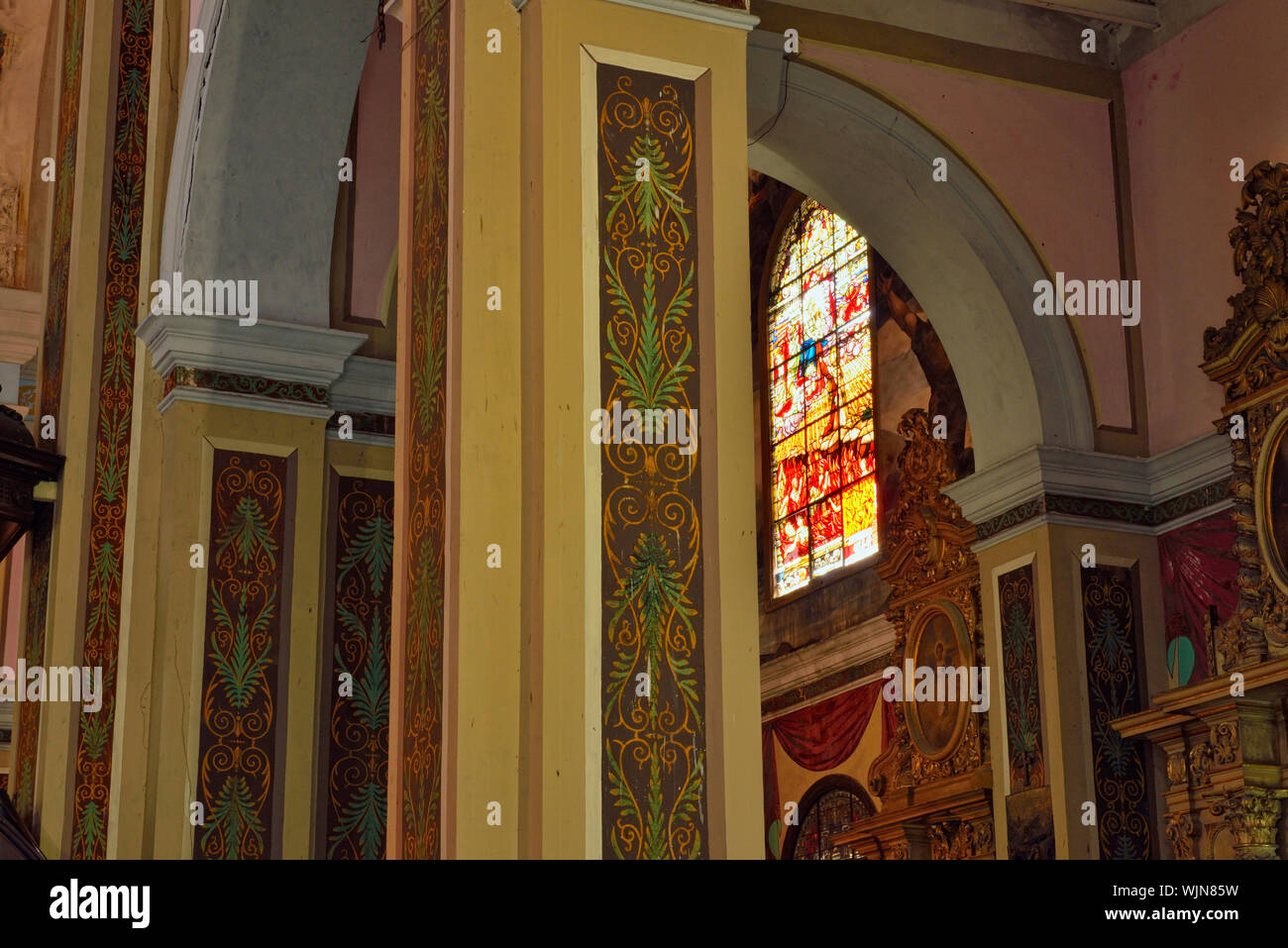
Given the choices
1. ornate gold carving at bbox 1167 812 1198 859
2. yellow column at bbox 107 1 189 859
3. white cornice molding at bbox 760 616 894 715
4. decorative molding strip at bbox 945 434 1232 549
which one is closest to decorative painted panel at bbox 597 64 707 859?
yellow column at bbox 107 1 189 859

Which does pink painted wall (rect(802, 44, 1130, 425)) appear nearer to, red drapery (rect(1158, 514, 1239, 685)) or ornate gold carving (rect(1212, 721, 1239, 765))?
red drapery (rect(1158, 514, 1239, 685))

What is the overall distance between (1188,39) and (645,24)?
17.9 feet

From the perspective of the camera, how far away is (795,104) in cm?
866

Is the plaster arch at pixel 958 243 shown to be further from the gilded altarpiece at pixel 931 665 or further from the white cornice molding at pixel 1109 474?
the gilded altarpiece at pixel 931 665

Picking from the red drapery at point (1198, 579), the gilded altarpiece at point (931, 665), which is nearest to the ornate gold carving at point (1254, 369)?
the red drapery at point (1198, 579)

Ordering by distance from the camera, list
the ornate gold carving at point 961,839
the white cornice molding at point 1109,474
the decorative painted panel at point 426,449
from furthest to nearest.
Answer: the ornate gold carving at point 961,839 < the white cornice molding at point 1109,474 < the decorative painted panel at point 426,449

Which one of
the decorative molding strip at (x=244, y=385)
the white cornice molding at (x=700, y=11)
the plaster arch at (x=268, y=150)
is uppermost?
the plaster arch at (x=268, y=150)

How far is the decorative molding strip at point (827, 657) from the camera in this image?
12.3m

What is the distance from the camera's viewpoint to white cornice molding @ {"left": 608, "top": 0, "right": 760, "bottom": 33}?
175 inches

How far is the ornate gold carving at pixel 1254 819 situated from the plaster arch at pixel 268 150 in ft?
14.3

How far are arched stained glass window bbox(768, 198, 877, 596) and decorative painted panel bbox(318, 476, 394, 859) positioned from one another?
5.88 meters

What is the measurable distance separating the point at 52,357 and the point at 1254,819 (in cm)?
562

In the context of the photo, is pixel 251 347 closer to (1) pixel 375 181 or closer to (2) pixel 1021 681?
(1) pixel 375 181
